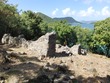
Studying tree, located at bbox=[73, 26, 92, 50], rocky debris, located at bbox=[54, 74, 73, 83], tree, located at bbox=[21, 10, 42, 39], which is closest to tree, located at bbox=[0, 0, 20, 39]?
tree, located at bbox=[21, 10, 42, 39]

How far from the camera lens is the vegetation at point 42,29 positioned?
1655 inches

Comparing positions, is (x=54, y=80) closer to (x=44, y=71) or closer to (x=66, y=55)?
(x=44, y=71)

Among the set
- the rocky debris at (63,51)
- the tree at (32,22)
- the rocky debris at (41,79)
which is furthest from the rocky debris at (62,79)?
the tree at (32,22)

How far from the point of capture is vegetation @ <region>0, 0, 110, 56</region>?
42031 mm

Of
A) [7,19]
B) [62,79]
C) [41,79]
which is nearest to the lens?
[41,79]

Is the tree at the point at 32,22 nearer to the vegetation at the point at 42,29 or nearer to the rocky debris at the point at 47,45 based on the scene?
the vegetation at the point at 42,29

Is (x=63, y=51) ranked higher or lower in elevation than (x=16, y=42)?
lower

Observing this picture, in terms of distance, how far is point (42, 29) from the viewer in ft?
180

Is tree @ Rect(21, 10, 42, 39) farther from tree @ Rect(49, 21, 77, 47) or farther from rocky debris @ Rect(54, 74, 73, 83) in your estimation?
rocky debris @ Rect(54, 74, 73, 83)

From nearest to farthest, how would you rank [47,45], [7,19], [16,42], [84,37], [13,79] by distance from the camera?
[13,79], [47,45], [16,42], [7,19], [84,37]

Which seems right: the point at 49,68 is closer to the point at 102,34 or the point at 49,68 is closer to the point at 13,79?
the point at 13,79

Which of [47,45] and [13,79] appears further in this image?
[47,45]

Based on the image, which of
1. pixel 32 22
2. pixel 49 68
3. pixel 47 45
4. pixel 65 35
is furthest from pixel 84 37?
pixel 49 68

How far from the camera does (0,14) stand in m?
39.2
